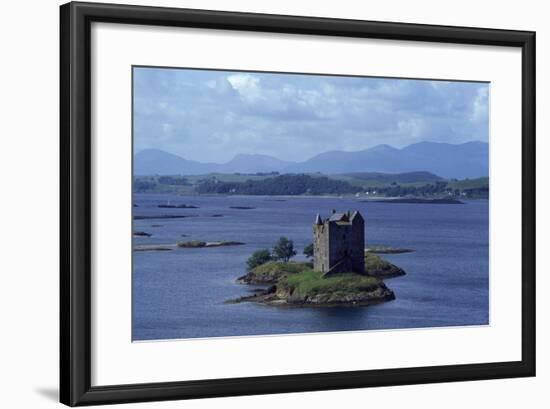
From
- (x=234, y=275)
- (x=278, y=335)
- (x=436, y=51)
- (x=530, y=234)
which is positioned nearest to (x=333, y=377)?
(x=278, y=335)

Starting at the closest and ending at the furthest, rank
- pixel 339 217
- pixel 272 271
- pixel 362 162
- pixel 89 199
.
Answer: pixel 89 199
pixel 272 271
pixel 339 217
pixel 362 162

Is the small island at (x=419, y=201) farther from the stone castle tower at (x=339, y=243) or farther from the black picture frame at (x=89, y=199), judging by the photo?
the black picture frame at (x=89, y=199)

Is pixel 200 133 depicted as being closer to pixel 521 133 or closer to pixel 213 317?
pixel 213 317

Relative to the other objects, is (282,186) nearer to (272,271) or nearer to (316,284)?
(272,271)

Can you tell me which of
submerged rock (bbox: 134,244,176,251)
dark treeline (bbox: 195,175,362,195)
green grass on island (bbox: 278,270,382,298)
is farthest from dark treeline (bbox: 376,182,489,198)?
submerged rock (bbox: 134,244,176,251)

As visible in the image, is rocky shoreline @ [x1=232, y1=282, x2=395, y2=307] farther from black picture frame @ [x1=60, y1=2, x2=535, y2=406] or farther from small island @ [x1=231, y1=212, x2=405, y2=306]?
black picture frame @ [x1=60, y1=2, x2=535, y2=406]

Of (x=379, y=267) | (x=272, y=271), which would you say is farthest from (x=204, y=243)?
(x=379, y=267)

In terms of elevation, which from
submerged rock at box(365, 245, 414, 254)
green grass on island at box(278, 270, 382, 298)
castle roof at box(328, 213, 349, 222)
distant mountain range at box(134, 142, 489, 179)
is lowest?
green grass on island at box(278, 270, 382, 298)
